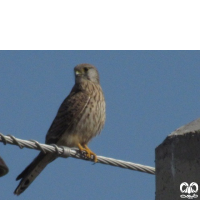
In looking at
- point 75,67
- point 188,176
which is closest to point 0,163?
point 188,176

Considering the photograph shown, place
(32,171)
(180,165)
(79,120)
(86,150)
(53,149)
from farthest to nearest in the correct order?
(79,120), (86,150), (32,171), (53,149), (180,165)

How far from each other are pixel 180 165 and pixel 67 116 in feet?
13.0

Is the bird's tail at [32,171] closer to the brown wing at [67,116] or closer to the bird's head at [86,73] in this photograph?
the brown wing at [67,116]

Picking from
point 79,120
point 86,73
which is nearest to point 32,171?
point 79,120

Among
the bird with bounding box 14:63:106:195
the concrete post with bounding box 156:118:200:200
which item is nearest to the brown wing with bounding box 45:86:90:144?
the bird with bounding box 14:63:106:195

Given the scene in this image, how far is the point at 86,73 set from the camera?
7363mm

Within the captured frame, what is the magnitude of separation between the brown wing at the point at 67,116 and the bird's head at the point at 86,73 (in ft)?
1.84

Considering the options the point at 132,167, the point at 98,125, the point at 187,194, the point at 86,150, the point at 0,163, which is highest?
the point at 98,125

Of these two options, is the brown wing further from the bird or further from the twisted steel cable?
the twisted steel cable

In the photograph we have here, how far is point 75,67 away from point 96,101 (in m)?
1.06

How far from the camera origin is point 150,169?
3.76 m

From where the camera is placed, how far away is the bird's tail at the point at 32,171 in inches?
205

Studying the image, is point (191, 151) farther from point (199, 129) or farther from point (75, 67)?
point (75, 67)

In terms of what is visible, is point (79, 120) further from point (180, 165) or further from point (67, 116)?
point (180, 165)
